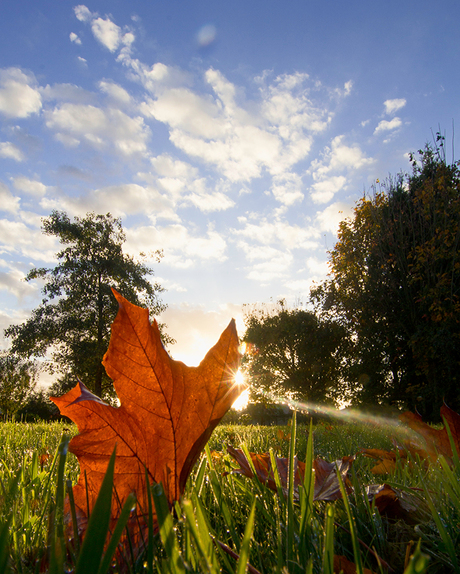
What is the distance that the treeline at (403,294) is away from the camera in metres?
10.8

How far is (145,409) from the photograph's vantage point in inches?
25.1

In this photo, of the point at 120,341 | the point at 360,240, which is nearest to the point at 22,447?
the point at 120,341

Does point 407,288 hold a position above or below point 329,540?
above

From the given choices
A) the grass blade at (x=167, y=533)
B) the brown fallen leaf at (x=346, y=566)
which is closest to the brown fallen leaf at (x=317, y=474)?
the brown fallen leaf at (x=346, y=566)

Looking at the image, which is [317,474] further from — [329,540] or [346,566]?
[329,540]

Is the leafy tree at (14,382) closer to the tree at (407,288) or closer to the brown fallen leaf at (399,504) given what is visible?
the tree at (407,288)

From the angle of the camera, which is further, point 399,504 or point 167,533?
point 399,504

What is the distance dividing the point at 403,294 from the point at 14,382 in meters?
21.2

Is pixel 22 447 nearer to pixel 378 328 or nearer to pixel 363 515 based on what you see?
pixel 363 515

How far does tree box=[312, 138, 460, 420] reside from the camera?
10.8 m

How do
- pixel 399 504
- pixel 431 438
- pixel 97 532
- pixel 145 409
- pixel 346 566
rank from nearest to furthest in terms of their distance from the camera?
pixel 97 532 < pixel 346 566 < pixel 145 409 < pixel 399 504 < pixel 431 438

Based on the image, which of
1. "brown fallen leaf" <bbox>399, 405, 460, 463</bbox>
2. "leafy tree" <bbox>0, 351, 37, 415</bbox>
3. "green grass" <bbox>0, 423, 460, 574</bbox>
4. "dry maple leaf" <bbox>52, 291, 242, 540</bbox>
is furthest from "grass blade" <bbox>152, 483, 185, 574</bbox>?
"leafy tree" <bbox>0, 351, 37, 415</bbox>

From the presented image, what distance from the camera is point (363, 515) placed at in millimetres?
716

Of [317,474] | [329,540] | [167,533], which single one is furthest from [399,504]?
[167,533]
